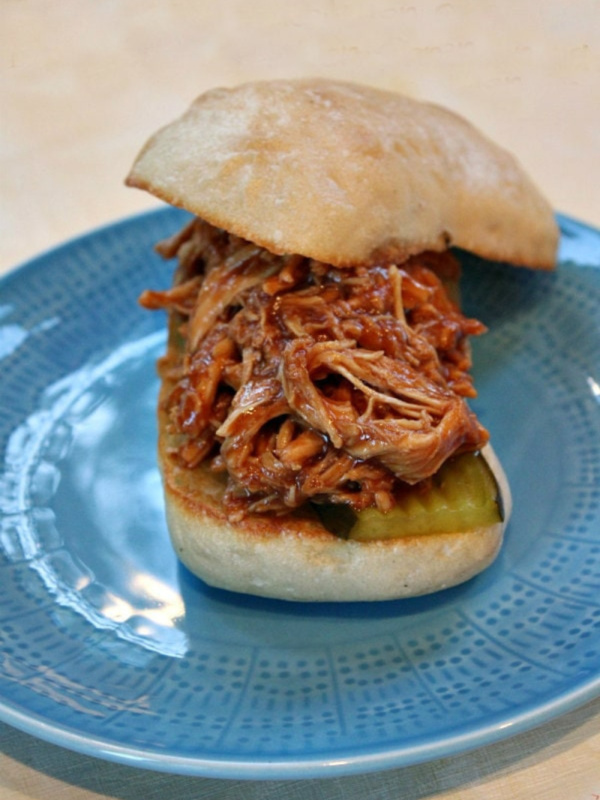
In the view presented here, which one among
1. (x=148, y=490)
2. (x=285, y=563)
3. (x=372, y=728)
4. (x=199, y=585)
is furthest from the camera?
(x=148, y=490)

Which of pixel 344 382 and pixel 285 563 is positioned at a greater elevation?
pixel 344 382

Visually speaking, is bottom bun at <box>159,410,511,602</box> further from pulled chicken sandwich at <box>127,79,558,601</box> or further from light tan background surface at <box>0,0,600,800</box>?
light tan background surface at <box>0,0,600,800</box>

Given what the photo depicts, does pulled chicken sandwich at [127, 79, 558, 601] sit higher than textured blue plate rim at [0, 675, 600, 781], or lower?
higher

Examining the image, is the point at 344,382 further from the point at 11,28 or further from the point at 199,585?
the point at 11,28

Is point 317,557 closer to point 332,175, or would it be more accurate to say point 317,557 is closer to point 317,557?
point 317,557

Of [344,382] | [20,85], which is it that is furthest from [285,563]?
[20,85]

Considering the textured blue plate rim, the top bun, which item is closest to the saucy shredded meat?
the top bun

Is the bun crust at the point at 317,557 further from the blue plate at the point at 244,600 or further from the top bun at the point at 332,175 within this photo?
the top bun at the point at 332,175
